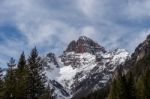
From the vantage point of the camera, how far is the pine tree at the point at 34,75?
70.1 metres

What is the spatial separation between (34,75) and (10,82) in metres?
4.03

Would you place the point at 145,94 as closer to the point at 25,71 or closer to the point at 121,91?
the point at 121,91

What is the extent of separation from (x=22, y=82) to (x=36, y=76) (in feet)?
8.43

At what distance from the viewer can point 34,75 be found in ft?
230

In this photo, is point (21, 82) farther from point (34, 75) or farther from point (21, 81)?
point (34, 75)

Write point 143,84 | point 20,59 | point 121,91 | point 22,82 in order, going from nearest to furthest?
point 22,82
point 20,59
point 121,91
point 143,84

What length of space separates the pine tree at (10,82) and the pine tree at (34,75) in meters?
2.76

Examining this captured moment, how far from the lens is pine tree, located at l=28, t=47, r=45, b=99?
7006 cm

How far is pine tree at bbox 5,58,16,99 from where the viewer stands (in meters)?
69.3

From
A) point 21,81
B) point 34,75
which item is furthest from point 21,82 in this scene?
point 34,75

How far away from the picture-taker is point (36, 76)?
70.2 metres

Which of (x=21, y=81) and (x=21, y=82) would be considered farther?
(x=21, y=82)

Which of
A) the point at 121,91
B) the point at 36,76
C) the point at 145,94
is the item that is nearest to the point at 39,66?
the point at 36,76

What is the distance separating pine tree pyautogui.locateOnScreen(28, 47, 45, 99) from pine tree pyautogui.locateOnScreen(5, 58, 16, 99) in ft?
9.06
